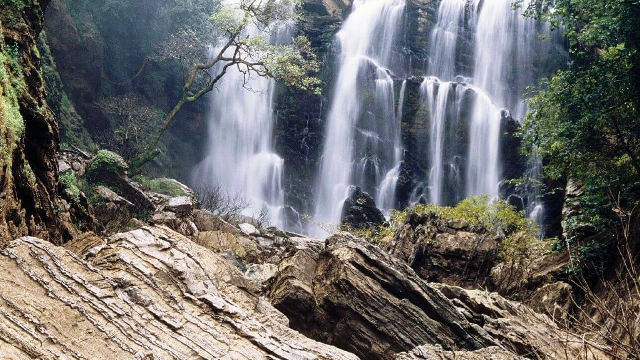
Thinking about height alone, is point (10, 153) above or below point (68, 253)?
above

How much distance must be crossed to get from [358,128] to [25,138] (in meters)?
22.0

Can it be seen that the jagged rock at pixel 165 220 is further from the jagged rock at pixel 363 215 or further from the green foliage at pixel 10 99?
the jagged rock at pixel 363 215

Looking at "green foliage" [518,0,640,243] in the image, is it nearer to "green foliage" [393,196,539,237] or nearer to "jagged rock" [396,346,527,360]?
"green foliage" [393,196,539,237]

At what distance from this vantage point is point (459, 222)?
11711 millimetres

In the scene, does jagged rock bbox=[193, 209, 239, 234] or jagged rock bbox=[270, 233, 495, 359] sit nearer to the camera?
jagged rock bbox=[270, 233, 495, 359]

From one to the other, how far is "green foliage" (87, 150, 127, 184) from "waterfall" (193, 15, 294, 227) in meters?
11.0

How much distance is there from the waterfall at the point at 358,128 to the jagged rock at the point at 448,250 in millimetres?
12708

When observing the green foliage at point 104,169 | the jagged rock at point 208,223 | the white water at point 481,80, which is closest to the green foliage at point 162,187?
the green foliage at point 104,169

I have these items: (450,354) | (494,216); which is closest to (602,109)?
(494,216)

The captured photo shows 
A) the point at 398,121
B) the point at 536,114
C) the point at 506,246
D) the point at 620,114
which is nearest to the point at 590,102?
the point at 620,114

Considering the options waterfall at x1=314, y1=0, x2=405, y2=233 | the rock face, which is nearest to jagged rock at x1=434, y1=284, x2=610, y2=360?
the rock face

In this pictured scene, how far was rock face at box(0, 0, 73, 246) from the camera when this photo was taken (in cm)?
481

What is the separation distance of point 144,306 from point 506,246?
32.3 feet

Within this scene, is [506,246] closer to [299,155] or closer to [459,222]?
[459,222]
